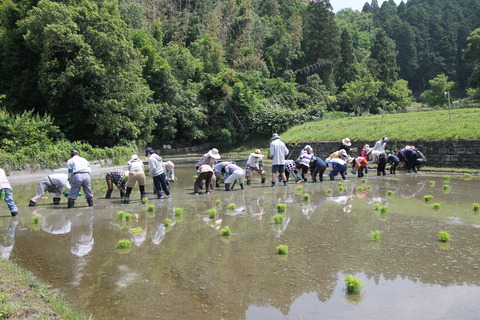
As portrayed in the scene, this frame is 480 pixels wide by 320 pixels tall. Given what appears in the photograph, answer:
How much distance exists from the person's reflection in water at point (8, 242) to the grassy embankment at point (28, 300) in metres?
1.69

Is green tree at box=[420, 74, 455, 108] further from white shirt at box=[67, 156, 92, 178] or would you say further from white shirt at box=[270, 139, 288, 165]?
white shirt at box=[67, 156, 92, 178]

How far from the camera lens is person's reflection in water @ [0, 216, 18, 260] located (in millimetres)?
6945

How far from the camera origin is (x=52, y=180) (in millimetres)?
12445

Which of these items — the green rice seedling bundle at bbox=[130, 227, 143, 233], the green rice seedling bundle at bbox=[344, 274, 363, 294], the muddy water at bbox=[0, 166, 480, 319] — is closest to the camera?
the muddy water at bbox=[0, 166, 480, 319]

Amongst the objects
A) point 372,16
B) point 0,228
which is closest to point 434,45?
point 372,16

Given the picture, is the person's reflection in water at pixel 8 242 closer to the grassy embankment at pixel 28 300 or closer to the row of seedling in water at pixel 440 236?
the grassy embankment at pixel 28 300

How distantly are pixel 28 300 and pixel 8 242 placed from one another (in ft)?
13.7

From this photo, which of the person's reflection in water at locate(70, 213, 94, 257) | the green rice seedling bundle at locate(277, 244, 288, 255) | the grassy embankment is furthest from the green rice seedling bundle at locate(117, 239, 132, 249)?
the green rice seedling bundle at locate(277, 244, 288, 255)

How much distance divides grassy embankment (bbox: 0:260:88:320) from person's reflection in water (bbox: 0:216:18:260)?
1686mm

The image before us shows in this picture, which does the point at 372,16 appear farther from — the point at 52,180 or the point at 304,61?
the point at 52,180

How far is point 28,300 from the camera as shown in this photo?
4.40 metres

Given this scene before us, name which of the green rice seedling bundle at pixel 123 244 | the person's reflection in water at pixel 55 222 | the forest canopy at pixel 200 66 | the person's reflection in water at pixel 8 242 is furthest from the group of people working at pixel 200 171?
the forest canopy at pixel 200 66

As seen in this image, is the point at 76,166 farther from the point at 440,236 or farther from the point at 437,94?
the point at 437,94

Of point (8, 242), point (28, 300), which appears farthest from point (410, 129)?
point (28, 300)
